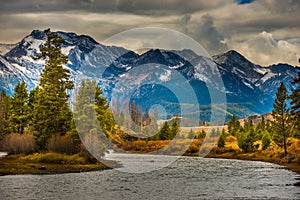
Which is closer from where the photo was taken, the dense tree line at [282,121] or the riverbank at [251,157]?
the dense tree line at [282,121]

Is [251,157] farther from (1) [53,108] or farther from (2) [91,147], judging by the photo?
(1) [53,108]

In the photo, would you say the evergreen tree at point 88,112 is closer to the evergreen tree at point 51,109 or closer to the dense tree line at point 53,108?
the dense tree line at point 53,108

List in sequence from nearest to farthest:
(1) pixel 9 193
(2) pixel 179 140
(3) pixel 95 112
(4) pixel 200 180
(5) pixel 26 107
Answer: (1) pixel 9 193
(4) pixel 200 180
(3) pixel 95 112
(5) pixel 26 107
(2) pixel 179 140

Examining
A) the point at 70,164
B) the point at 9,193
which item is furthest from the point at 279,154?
the point at 9,193

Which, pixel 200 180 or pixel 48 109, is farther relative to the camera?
pixel 48 109

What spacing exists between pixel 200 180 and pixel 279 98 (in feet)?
161

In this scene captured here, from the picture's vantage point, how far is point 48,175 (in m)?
60.9

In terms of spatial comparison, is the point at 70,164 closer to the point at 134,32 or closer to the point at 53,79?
the point at 53,79

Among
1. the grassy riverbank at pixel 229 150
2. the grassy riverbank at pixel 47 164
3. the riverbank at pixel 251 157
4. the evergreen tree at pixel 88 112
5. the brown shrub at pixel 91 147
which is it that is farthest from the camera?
the grassy riverbank at pixel 229 150

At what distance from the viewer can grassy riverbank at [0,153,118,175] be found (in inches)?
2494

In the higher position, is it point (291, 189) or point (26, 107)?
point (26, 107)

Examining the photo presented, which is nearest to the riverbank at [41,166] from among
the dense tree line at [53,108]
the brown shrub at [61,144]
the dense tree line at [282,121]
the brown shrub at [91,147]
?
the brown shrub at [91,147]

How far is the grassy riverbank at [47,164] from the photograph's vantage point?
63356 millimetres

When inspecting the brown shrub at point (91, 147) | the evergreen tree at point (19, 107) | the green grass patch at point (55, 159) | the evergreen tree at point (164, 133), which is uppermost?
the evergreen tree at point (19, 107)
